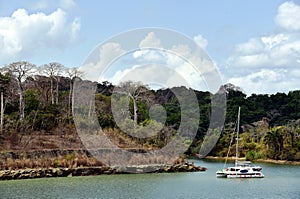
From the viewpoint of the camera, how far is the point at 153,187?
93.1 ft

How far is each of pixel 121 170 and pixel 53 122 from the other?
27.6ft

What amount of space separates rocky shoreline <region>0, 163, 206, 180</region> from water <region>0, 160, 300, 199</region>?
1066mm

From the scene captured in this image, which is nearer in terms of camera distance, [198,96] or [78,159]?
[78,159]

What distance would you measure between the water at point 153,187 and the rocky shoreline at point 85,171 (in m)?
1.07

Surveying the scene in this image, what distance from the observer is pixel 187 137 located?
54.3 meters

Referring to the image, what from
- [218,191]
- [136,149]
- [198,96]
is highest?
[198,96]

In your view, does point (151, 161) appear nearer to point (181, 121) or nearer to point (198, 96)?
point (181, 121)

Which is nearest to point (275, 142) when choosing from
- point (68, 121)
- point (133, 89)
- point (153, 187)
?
point (133, 89)

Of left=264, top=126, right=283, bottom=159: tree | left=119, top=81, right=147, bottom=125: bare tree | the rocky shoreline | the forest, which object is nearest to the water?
the rocky shoreline

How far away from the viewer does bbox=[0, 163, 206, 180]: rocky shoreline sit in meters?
32.4

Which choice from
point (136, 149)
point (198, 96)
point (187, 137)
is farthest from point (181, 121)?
point (136, 149)

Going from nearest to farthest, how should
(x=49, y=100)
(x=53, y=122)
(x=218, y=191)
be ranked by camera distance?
(x=218, y=191), (x=53, y=122), (x=49, y=100)

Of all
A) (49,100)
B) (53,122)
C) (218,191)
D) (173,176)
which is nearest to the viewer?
(218,191)

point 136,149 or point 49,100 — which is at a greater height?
point 49,100
